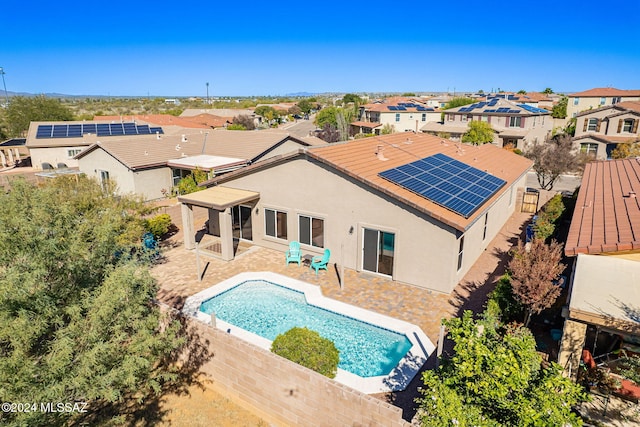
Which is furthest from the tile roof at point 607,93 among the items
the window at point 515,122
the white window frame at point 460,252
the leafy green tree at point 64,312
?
the leafy green tree at point 64,312

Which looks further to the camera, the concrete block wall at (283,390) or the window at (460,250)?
the window at (460,250)

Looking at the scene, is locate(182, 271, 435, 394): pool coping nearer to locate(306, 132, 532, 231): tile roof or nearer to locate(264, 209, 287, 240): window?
locate(264, 209, 287, 240): window

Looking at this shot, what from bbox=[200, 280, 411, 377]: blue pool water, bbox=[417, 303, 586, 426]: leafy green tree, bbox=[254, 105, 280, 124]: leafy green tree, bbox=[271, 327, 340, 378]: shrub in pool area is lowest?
bbox=[200, 280, 411, 377]: blue pool water

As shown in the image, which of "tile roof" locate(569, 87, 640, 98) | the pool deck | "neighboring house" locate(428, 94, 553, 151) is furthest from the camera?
"tile roof" locate(569, 87, 640, 98)

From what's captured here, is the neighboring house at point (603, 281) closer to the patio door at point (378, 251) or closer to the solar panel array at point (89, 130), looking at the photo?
the patio door at point (378, 251)

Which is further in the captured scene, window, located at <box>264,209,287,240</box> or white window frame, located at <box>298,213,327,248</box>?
window, located at <box>264,209,287,240</box>

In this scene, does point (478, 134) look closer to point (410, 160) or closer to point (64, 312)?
point (410, 160)

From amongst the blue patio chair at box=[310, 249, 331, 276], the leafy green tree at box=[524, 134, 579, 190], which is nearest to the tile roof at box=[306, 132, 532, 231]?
the leafy green tree at box=[524, 134, 579, 190]
